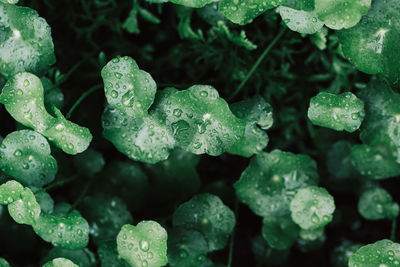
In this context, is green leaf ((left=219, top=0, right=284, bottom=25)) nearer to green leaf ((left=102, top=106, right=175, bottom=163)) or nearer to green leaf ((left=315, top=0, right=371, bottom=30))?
green leaf ((left=315, top=0, right=371, bottom=30))

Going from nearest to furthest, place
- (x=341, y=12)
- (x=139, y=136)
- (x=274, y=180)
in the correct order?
(x=341, y=12), (x=139, y=136), (x=274, y=180)

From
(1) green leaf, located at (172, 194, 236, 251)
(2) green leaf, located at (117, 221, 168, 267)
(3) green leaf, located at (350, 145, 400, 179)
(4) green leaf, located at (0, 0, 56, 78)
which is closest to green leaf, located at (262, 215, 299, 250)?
(1) green leaf, located at (172, 194, 236, 251)

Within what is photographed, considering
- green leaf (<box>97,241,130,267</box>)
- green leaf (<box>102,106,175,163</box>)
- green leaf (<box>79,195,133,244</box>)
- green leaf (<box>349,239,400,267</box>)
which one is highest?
green leaf (<box>349,239,400,267</box>)

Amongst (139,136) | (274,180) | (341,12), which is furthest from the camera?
(274,180)

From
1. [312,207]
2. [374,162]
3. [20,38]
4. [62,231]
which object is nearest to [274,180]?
[312,207]

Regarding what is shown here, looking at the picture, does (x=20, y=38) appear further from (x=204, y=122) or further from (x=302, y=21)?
(x=302, y=21)

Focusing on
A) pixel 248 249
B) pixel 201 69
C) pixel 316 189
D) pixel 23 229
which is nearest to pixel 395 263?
pixel 316 189

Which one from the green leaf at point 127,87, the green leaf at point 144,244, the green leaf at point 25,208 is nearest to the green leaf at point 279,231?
the green leaf at point 144,244
